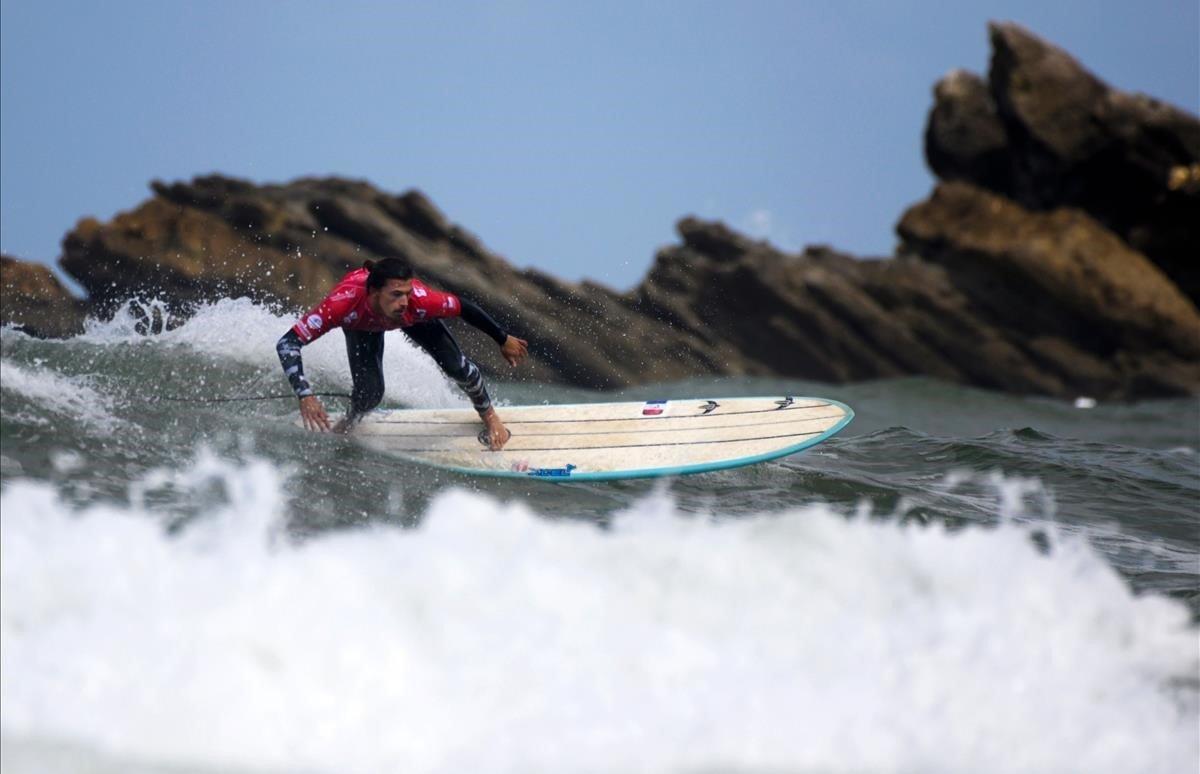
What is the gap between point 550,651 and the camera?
12.6 ft

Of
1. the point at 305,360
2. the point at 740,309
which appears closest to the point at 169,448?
the point at 305,360

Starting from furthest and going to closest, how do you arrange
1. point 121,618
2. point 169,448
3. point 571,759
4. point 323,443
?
point 323,443 → point 169,448 → point 121,618 → point 571,759

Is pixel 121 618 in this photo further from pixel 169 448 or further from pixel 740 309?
pixel 740 309

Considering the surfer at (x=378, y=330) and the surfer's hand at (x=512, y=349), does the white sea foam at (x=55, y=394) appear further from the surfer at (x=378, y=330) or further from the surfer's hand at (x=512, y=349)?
the surfer's hand at (x=512, y=349)

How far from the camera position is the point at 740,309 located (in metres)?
26.4

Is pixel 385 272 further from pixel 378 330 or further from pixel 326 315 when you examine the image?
pixel 378 330

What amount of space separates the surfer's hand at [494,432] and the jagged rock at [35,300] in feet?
41.9

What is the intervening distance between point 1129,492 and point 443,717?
6683mm

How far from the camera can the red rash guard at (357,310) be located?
20.7 feet

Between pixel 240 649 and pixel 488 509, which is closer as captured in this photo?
pixel 240 649

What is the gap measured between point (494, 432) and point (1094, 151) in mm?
24563

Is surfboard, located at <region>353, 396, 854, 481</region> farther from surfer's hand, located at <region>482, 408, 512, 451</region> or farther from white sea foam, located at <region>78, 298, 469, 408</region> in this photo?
white sea foam, located at <region>78, 298, 469, 408</region>

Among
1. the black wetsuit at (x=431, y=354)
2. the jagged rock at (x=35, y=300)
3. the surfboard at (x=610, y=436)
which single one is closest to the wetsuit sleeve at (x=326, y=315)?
the black wetsuit at (x=431, y=354)

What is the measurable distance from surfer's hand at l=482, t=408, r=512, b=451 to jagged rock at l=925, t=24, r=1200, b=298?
920 inches
